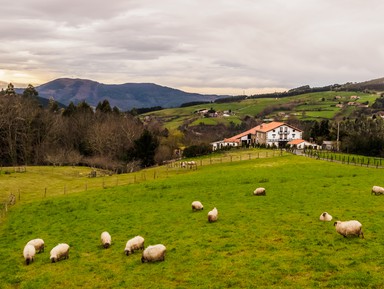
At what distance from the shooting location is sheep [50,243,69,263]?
22.3 metres

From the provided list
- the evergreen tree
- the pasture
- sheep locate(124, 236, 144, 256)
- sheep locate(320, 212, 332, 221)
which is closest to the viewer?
the pasture

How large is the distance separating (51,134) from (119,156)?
2194 cm

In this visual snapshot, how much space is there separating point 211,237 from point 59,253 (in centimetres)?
972

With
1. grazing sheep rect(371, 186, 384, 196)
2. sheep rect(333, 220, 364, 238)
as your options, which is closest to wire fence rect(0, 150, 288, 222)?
sheep rect(333, 220, 364, 238)

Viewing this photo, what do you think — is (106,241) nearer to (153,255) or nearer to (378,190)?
(153,255)

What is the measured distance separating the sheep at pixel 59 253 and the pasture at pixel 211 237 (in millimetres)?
555

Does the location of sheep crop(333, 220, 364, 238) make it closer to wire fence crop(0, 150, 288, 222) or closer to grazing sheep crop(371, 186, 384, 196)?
grazing sheep crop(371, 186, 384, 196)

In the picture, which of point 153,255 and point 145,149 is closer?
point 153,255

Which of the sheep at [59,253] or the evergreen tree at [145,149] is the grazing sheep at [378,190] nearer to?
the sheep at [59,253]

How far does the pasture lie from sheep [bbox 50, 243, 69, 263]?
555 millimetres

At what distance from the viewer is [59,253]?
74.2ft

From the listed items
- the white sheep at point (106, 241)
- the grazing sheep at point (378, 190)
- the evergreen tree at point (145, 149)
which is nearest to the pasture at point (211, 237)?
the white sheep at point (106, 241)

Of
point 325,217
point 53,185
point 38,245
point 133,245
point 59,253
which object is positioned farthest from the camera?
point 53,185

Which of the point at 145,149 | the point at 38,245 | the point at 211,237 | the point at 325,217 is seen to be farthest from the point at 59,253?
the point at 145,149
